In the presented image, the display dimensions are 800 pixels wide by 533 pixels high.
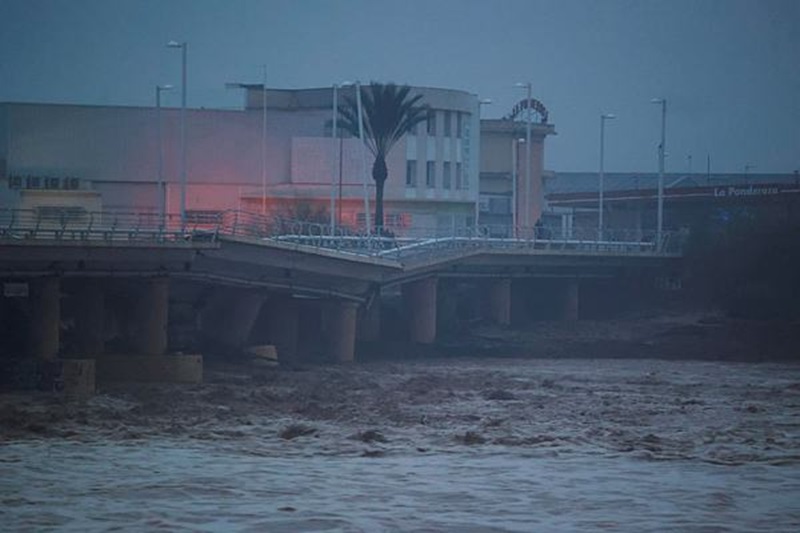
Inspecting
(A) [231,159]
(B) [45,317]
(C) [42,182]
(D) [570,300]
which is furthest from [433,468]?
(A) [231,159]

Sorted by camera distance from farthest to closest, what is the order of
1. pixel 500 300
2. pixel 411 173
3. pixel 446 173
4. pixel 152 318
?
pixel 446 173 → pixel 411 173 → pixel 500 300 → pixel 152 318

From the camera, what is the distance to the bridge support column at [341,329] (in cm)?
5453

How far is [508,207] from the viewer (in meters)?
100

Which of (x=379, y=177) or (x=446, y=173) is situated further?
(x=446, y=173)

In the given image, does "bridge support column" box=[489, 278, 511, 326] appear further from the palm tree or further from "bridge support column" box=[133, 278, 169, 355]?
"bridge support column" box=[133, 278, 169, 355]

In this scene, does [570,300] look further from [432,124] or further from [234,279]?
[234,279]

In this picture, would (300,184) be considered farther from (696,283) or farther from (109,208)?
(696,283)

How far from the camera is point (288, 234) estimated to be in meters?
61.0

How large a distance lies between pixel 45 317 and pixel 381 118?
33724 mm

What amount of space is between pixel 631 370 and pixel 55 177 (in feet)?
121

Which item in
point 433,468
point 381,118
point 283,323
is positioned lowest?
point 433,468

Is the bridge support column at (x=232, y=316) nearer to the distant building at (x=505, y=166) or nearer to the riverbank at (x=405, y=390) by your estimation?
the riverbank at (x=405, y=390)

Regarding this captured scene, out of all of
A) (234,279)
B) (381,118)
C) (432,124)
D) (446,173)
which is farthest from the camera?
(446,173)

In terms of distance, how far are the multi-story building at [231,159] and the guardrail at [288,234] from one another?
4.54 m
